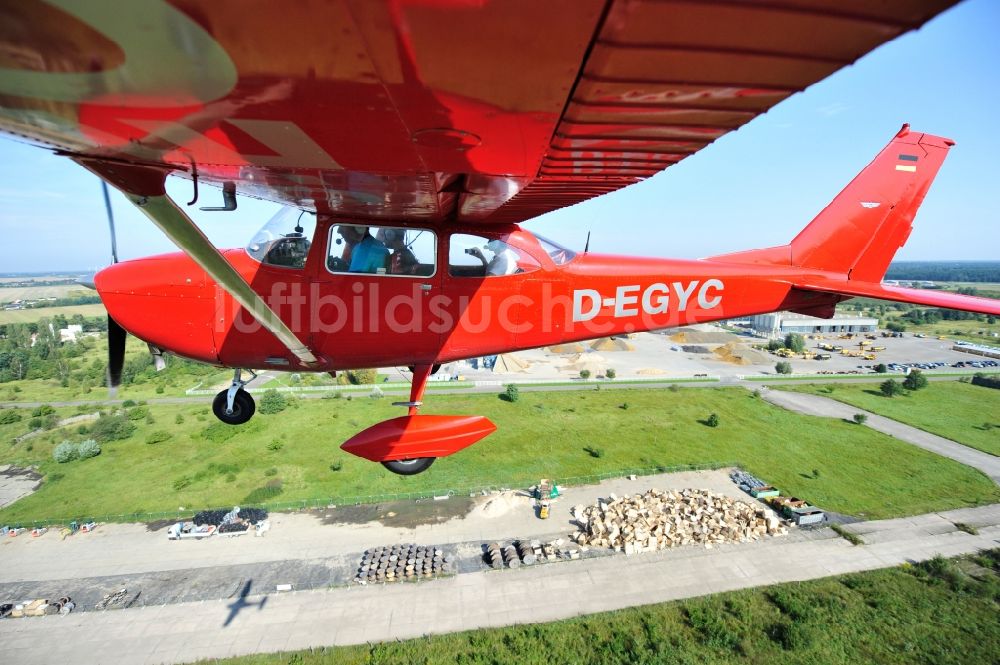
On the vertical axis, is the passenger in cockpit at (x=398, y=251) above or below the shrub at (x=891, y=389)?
above

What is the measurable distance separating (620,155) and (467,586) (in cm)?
1542

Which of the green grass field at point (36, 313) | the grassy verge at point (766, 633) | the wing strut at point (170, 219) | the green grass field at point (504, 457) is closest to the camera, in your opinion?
the wing strut at point (170, 219)

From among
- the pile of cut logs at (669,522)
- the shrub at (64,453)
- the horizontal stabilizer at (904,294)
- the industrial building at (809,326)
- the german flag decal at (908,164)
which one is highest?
the german flag decal at (908,164)

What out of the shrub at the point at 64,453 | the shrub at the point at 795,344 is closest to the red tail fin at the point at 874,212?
the shrub at the point at 64,453

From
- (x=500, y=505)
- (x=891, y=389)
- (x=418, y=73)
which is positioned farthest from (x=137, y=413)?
(x=891, y=389)

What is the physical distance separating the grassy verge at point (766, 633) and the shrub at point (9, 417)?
3821 cm

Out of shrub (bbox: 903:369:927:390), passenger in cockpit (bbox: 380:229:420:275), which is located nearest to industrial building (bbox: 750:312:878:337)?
shrub (bbox: 903:369:927:390)

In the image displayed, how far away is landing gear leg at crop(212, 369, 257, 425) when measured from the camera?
20.4ft

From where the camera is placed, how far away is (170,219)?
302 centimetres

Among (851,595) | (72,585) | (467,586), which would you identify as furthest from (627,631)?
(72,585)

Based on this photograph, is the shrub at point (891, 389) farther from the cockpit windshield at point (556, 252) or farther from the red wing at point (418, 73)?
the red wing at point (418, 73)

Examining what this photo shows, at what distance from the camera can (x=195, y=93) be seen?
1623 millimetres

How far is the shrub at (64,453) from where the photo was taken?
24703 millimetres

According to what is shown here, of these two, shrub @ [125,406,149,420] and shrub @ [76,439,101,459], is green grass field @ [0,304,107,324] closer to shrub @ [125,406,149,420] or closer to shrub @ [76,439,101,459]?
shrub @ [125,406,149,420]
